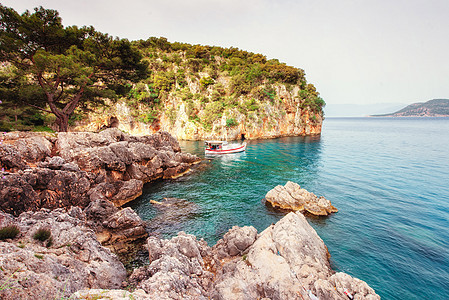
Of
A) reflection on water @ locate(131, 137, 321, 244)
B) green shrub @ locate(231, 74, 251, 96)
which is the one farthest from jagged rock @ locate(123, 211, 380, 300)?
green shrub @ locate(231, 74, 251, 96)

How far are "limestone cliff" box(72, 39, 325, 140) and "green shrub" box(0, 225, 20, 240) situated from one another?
162 feet

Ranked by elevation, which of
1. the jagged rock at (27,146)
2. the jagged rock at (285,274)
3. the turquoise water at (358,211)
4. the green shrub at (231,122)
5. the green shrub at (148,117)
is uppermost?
the green shrub at (148,117)

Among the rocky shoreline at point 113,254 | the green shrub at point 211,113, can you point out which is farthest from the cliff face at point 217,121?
the rocky shoreline at point 113,254

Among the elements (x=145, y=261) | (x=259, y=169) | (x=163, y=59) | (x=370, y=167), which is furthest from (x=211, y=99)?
(x=145, y=261)

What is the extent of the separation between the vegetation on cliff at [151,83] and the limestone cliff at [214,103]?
31cm

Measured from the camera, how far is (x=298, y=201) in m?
16.8

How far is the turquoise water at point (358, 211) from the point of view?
33.6ft

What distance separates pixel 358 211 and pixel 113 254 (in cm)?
1881

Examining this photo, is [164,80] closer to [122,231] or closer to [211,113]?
[211,113]

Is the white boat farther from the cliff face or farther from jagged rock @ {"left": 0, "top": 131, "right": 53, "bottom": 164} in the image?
jagged rock @ {"left": 0, "top": 131, "right": 53, "bottom": 164}

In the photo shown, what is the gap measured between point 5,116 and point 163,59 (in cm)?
5471

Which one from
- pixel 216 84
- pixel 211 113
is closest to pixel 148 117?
pixel 211 113

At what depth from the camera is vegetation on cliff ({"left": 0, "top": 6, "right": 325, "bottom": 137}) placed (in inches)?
695

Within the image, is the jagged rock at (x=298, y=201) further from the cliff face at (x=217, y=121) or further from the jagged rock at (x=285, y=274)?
the cliff face at (x=217, y=121)
